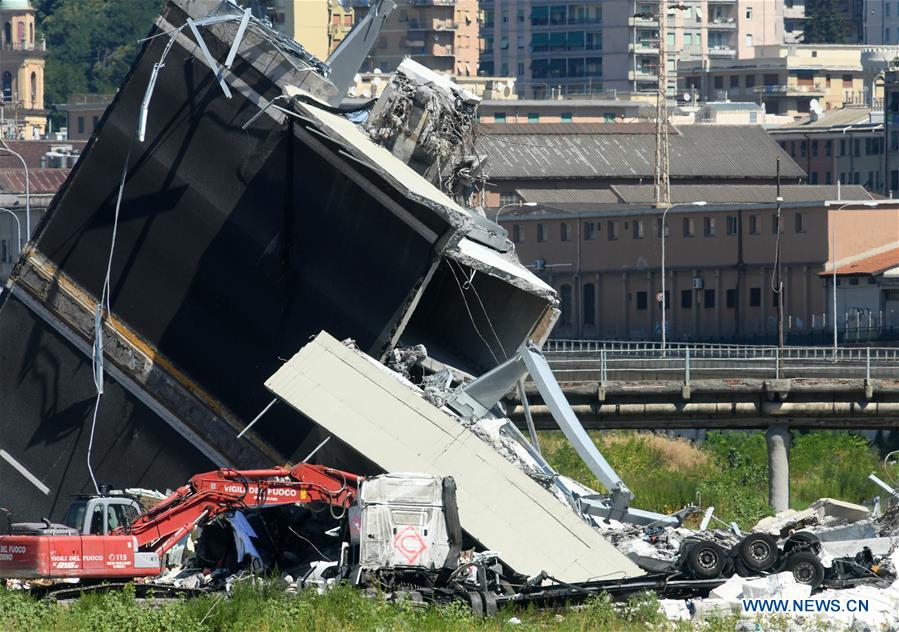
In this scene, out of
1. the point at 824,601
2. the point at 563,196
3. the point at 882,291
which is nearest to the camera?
the point at 824,601

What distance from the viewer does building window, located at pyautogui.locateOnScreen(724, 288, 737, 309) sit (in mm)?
97938

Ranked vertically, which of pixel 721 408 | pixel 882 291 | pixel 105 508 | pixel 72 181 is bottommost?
pixel 882 291

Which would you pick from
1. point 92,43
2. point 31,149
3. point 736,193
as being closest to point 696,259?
point 736,193

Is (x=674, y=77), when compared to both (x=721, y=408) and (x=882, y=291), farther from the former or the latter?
(x=721, y=408)

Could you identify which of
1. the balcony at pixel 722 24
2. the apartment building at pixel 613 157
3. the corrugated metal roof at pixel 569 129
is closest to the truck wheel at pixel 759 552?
the apartment building at pixel 613 157

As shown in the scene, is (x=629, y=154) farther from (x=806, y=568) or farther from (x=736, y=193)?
(x=806, y=568)

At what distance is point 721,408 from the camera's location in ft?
146

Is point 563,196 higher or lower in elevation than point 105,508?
lower

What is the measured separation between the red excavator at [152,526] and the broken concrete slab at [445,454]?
926mm

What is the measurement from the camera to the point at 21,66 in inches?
7195

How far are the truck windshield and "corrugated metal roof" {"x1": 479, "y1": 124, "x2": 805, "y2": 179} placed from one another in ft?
314

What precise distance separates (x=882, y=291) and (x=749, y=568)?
6734 centimetres

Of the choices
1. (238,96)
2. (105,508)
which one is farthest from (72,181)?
(105,508)

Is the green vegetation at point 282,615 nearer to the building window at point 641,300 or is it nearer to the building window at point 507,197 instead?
the building window at point 641,300
